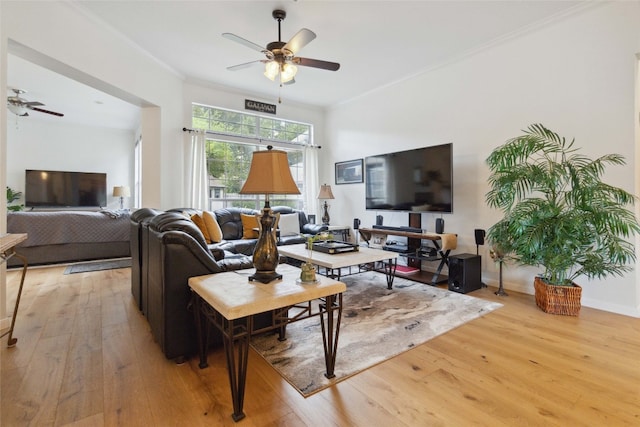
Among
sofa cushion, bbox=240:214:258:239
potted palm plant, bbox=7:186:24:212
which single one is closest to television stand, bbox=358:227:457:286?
sofa cushion, bbox=240:214:258:239

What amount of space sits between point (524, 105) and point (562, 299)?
2084 mm

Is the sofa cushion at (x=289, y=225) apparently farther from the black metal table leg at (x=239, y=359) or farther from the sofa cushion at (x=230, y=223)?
the black metal table leg at (x=239, y=359)

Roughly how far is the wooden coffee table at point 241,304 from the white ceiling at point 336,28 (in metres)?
2.59

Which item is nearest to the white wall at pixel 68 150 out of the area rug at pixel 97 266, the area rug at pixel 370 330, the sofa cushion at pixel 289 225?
the area rug at pixel 97 266

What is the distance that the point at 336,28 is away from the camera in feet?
10.4

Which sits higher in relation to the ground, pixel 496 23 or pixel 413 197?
pixel 496 23

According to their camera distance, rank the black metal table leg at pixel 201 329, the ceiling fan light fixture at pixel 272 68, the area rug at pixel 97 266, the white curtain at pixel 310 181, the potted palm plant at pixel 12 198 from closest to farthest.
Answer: the black metal table leg at pixel 201 329
the ceiling fan light fixture at pixel 272 68
the area rug at pixel 97 266
the white curtain at pixel 310 181
the potted palm plant at pixel 12 198

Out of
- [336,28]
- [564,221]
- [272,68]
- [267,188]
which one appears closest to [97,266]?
[272,68]

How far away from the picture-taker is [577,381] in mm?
1671

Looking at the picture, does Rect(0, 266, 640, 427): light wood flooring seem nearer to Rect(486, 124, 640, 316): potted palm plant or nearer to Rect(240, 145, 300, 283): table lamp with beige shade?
Rect(486, 124, 640, 316): potted palm plant

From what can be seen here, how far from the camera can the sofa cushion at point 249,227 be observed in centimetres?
434

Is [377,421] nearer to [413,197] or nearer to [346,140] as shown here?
[413,197]

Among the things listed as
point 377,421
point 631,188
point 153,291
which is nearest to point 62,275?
point 153,291

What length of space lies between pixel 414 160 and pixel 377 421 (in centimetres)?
330
